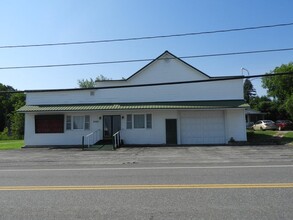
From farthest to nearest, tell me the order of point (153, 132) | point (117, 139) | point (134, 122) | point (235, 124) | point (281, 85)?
point (281, 85) < point (134, 122) < point (153, 132) < point (235, 124) < point (117, 139)

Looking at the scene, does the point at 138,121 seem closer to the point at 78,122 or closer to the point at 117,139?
the point at 117,139

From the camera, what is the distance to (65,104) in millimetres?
29859

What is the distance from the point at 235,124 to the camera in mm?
28062

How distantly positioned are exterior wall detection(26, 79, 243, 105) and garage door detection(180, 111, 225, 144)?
154 cm

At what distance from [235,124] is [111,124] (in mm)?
10802

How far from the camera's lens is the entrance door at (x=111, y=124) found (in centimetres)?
2917

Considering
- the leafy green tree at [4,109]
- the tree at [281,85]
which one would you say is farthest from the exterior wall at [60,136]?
the leafy green tree at [4,109]

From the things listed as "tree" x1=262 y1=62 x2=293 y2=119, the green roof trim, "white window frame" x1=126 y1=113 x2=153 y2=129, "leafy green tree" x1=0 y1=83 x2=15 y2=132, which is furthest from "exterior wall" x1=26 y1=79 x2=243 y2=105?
"leafy green tree" x1=0 y1=83 x2=15 y2=132

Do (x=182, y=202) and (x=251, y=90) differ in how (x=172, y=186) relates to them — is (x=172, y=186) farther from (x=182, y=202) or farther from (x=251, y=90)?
(x=251, y=90)

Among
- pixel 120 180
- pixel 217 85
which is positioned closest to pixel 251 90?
pixel 217 85

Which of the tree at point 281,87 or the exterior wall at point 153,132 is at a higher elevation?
the tree at point 281,87

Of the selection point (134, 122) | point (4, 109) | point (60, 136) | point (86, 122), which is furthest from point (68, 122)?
point (4, 109)

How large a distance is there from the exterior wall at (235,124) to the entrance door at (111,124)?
9.46 m

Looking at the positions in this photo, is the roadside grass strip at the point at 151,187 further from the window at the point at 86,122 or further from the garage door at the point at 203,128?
the window at the point at 86,122
